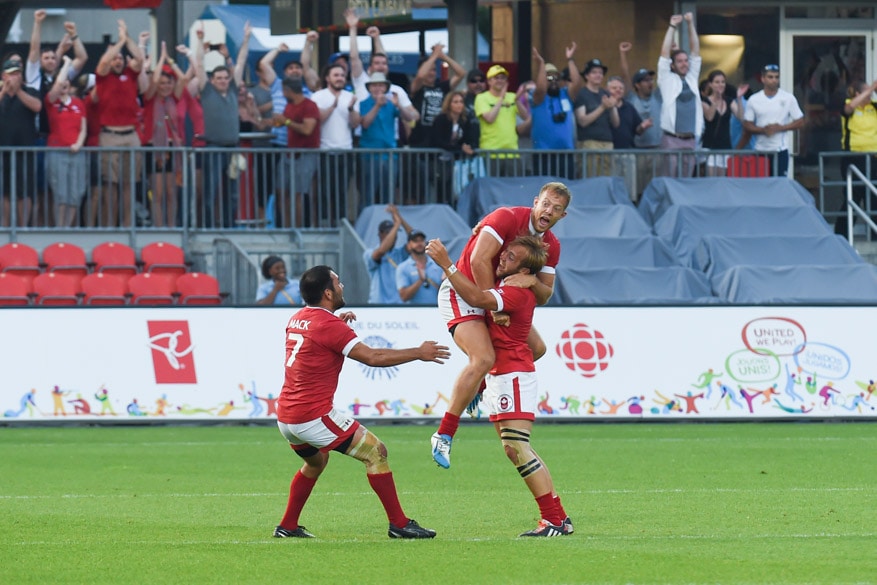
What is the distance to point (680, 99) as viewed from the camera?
78.9 ft

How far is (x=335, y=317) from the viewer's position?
374 inches

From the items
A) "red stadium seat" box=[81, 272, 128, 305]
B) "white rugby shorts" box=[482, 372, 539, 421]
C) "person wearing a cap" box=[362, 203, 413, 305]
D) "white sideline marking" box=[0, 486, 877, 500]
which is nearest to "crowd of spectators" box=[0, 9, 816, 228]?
"red stadium seat" box=[81, 272, 128, 305]

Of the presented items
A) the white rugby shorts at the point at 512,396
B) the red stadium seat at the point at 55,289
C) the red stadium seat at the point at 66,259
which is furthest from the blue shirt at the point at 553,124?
the white rugby shorts at the point at 512,396

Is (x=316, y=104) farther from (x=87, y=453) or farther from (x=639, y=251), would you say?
(x=87, y=453)

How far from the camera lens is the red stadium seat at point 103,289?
2041 cm

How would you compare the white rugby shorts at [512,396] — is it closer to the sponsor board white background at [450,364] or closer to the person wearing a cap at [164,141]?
the sponsor board white background at [450,364]

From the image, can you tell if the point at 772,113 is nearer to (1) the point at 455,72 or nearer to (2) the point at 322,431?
(1) the point at 455,72

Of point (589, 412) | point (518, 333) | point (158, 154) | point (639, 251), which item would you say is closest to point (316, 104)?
point (158, 154)

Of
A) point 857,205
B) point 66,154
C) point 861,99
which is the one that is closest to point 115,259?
point 66,154

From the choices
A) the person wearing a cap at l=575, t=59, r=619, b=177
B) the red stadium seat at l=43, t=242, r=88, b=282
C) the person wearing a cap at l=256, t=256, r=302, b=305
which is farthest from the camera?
the person wearing a cap at l=575, t=59, r=619, b=177

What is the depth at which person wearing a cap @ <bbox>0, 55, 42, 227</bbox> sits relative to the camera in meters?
21.4

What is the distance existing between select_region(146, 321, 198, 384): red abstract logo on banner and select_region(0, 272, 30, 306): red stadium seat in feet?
9.10

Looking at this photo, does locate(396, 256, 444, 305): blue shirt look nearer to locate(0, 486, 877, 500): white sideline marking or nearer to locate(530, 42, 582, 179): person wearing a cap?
locate(530, 42, 582, 179): person wearing a cap

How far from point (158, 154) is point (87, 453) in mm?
7568
